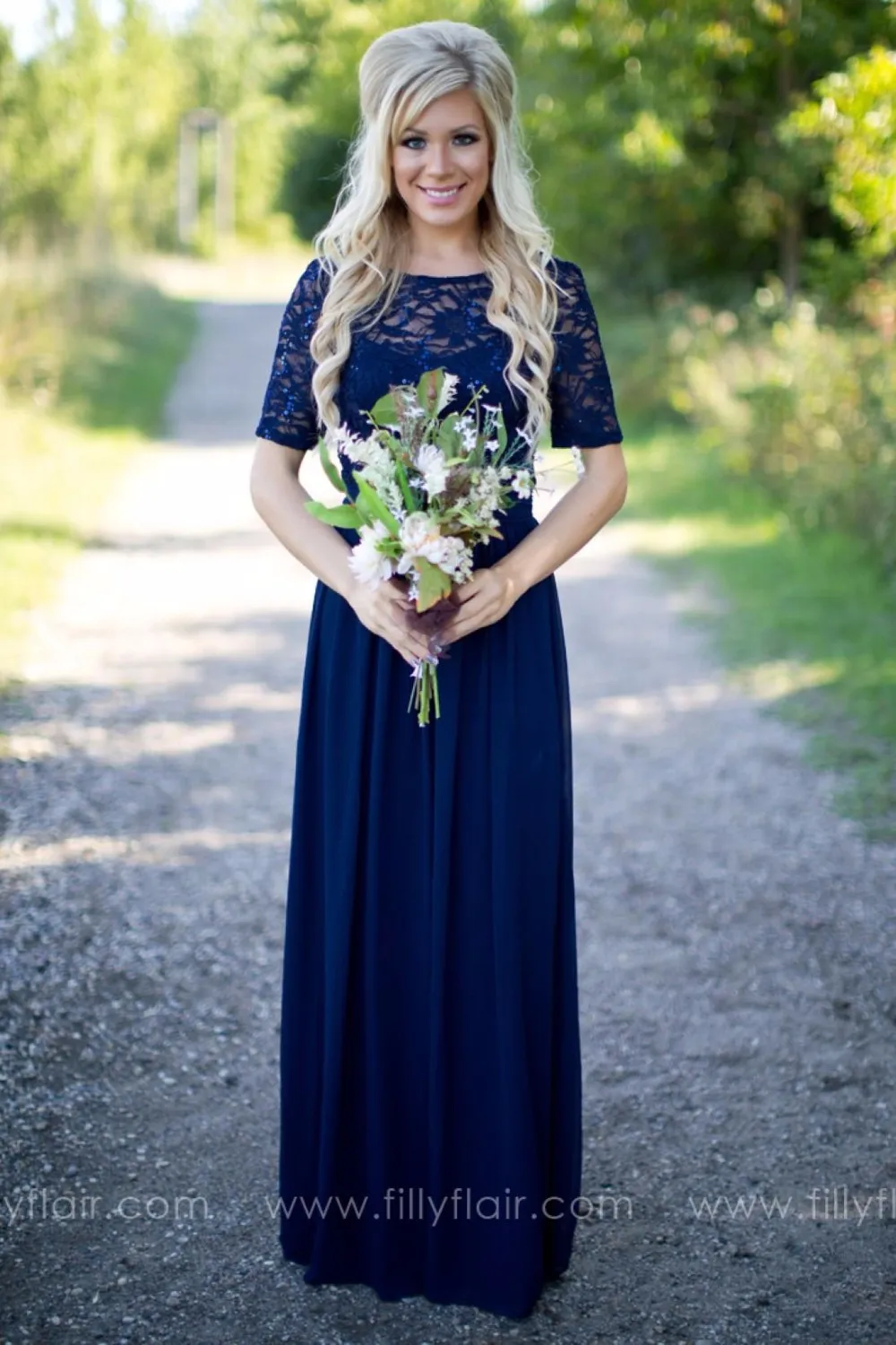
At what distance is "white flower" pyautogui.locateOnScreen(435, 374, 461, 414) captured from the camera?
8.92 feet

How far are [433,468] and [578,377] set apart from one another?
0.54 meters

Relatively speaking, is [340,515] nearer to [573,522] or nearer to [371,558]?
[371,558]

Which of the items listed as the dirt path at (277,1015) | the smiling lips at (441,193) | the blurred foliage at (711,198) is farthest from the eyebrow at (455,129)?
the blurred foliage at (711,198)

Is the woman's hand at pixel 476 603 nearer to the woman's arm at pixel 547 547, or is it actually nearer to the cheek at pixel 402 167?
the woman's arm at pixel 547 547

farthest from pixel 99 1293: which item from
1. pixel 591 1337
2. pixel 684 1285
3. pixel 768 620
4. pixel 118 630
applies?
pixel 768 620

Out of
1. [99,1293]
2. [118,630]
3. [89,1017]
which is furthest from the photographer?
[118,630]

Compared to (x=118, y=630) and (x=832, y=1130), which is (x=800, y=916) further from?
(x=118, y=630)

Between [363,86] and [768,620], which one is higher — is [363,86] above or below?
below

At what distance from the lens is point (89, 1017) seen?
440 cm

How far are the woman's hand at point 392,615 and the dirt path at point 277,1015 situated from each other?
60.0 inches

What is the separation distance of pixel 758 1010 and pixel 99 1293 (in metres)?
2.29

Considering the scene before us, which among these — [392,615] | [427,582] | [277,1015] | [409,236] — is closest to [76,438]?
[277,1015]

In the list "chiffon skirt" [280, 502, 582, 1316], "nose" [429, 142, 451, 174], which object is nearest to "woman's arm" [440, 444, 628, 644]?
"chiffon skirt" [280, 502, 582, 1316]

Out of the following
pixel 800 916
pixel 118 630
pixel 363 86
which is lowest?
pixel 800 916
